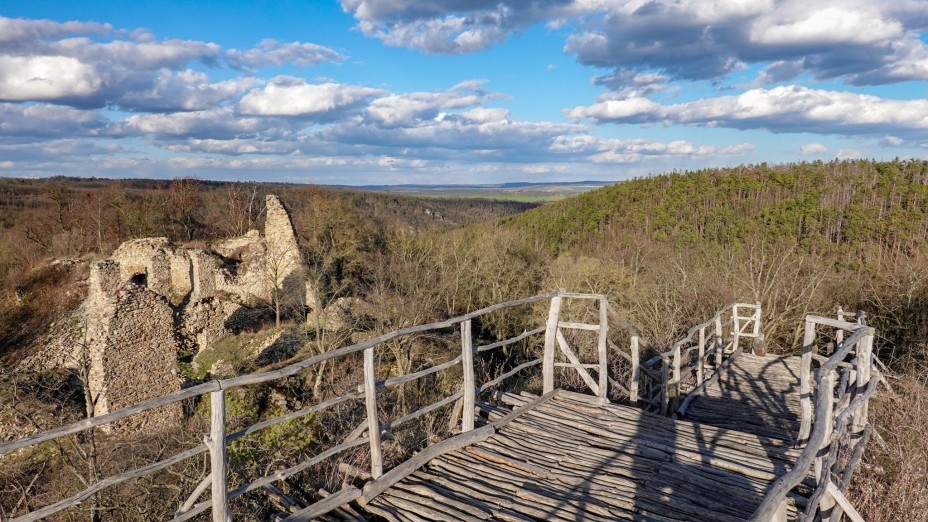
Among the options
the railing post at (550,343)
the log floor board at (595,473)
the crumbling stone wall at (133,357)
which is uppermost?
the railing post at (550,343)

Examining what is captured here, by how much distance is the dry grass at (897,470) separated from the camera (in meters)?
4.93

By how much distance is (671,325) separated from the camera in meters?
17.8

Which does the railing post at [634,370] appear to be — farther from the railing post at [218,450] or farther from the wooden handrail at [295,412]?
the railing post at [218,450]

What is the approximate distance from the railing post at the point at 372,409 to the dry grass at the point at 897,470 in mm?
4472

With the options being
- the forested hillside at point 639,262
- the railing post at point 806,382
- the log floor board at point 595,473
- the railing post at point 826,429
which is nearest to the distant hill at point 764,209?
the forested hillside at point 639,262

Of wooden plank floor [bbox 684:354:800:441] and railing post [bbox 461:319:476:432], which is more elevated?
railing post [bbox 461:319:476:432]

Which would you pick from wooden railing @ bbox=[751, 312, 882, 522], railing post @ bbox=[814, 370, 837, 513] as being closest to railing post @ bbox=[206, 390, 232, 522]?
wooden railing @ bbox=[751, 312, 882, 522]

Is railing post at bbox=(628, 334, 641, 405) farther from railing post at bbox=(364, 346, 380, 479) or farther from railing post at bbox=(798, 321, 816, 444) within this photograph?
railing post at bbox=(364, 346, 380, 479)

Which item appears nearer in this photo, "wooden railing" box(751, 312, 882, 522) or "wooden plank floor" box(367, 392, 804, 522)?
"wooden railing" box(751, 312, 882, 522)

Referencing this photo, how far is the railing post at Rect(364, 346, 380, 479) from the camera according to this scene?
14.6 feet

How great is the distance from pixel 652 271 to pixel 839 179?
20.0m

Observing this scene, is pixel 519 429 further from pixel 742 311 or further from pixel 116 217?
pixel 116 217

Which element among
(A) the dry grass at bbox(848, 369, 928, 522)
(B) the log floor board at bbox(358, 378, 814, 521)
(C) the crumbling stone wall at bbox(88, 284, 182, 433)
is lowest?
(C) the crumbling stone wall at bbox(88, 284, 182, 433)

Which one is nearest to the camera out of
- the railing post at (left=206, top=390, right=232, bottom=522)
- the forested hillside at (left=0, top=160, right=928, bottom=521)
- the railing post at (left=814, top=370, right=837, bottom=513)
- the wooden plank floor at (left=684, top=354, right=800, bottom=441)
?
the railing post at (left=206, top=390, right=232, bottom=522)
